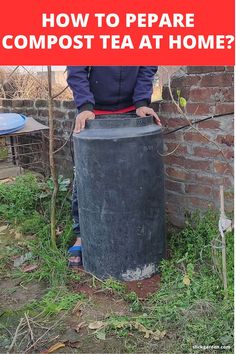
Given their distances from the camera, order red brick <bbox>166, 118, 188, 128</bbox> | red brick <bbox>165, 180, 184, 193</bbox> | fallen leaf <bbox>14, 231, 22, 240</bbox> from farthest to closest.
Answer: fallen leaf <bbox>14, 231, 22, 240</bbox> → red brick <bbox>165, 180, 184, 193</bbox> → red brick <bbox>166, 118, 188, 128</bbox>

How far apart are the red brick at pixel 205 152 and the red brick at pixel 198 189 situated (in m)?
0.21

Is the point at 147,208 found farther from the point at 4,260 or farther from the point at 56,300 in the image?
the point at 4,260

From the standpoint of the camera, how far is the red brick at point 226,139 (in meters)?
2.66

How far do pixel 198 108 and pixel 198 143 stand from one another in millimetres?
229

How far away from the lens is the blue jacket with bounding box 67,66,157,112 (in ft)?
8.54

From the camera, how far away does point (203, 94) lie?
276cm

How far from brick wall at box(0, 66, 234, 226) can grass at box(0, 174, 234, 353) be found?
15 centimetres

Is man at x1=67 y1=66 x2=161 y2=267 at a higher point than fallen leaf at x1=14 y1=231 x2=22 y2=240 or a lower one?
higher

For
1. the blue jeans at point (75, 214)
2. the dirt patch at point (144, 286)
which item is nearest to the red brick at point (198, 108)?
the blue jeans at point (75, 214)

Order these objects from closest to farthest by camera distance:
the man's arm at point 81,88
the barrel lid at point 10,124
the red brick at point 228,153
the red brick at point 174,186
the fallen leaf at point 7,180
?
the man's arm at point 81,88, the red brick at point 228,153, the red brick at point 174,186, the barrel lid at point 10,124, the fallen leaf at point 7,180

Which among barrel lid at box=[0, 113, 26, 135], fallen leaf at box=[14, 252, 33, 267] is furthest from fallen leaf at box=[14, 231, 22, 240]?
barrel lid at box=[0, 113, 26, 135]

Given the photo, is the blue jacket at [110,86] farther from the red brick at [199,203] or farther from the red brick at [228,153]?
the red brick at [199,203]

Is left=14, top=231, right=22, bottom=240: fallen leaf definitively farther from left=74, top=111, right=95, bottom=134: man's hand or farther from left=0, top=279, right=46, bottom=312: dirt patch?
left=74, top=111, right=95, bottom=134: man's hand

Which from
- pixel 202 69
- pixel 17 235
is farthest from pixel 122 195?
pixel 17 235
